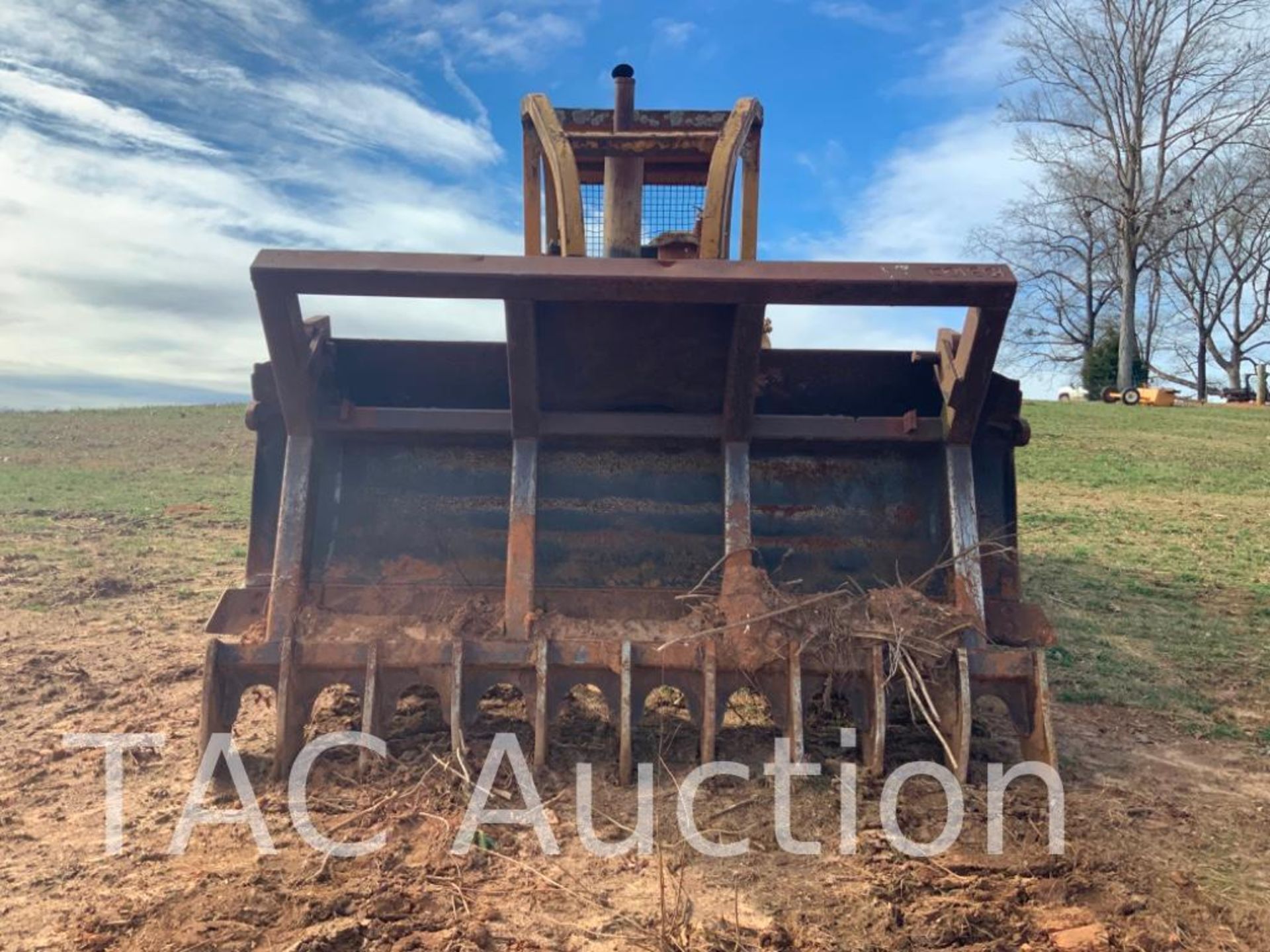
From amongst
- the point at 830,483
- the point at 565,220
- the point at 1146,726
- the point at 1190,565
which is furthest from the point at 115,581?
the point at 1190,565

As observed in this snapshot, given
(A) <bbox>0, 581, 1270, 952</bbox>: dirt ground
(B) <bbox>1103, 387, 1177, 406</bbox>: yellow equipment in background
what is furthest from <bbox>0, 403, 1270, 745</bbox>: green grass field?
(B) <bbox>1103, 387, 1177, 406</bbox>: yellow equipment in background

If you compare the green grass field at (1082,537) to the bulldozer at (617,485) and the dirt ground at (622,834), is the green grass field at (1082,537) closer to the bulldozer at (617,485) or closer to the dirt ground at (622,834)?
the dirt ground at (622,834)

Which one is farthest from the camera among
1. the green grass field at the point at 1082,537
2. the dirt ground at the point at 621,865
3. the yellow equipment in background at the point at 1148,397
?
the yellow equipment in background at the point at 1148,397

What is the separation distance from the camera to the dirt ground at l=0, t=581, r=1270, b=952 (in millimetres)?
2752

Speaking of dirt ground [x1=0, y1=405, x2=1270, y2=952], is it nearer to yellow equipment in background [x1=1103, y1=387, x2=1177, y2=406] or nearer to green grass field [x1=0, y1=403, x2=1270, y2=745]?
green grass field [x1=0, y1=403, x2=1270, y2=745]

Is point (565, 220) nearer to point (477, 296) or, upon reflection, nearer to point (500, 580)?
point (477, 296)

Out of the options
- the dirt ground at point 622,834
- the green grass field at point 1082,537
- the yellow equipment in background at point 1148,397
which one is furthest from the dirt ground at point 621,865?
the yellow equipment in background at point 1148,397

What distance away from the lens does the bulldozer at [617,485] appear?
11.9 ft

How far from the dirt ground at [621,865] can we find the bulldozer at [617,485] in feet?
0.88

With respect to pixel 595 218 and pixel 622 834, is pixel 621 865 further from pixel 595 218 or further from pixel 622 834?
pixel 595 218

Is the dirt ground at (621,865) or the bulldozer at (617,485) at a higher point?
Result: the bulldozer at (617,485)

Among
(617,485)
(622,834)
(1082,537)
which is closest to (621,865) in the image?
(622,834)

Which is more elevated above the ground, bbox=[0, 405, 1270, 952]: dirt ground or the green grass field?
the green grass field

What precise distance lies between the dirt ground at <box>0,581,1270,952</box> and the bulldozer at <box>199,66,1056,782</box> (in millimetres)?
269
